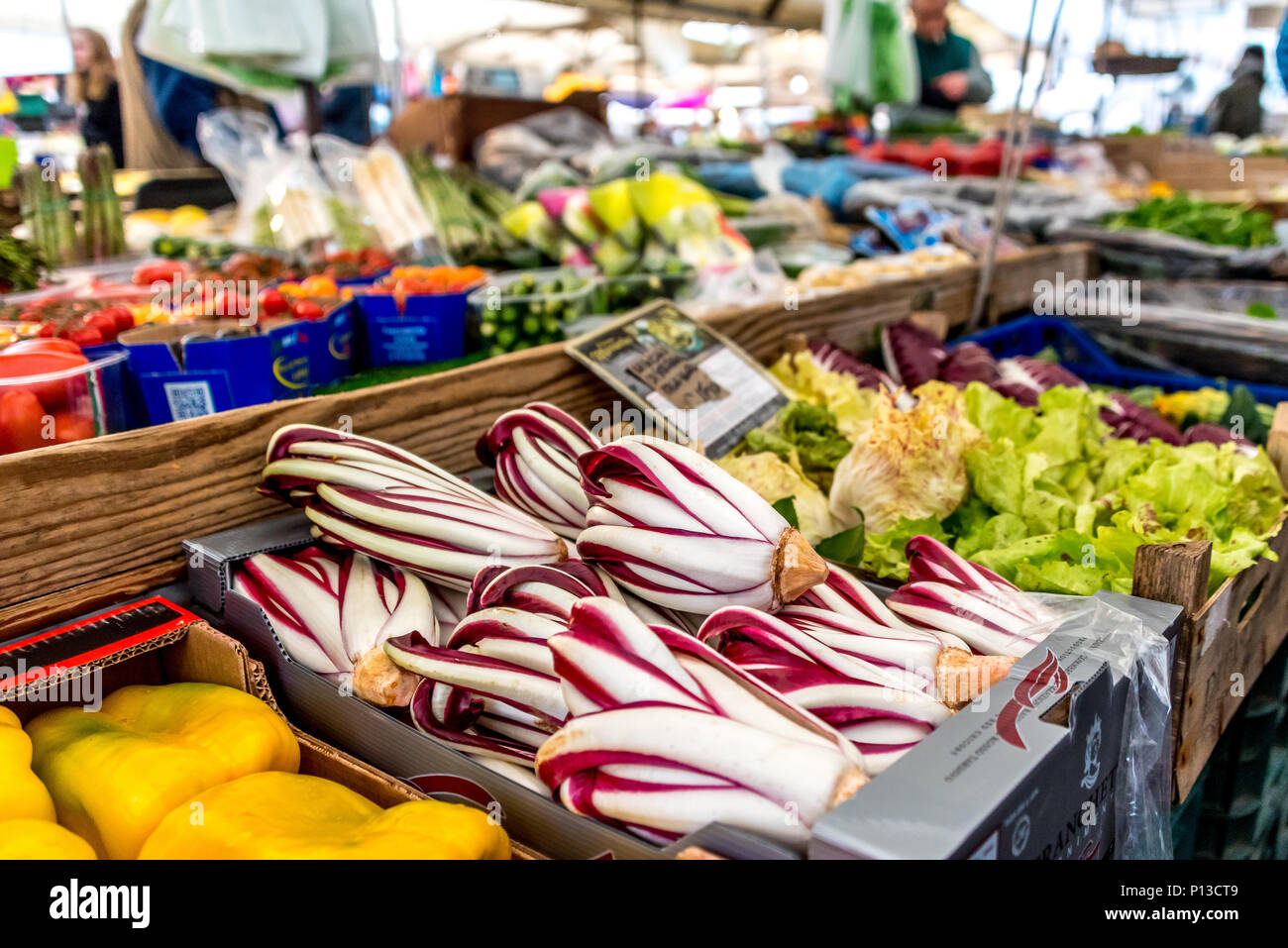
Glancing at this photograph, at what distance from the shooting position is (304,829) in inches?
39.6

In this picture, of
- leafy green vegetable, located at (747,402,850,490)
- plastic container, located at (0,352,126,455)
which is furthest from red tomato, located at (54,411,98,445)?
leafy green vegetable, located at (747,402,850,490)

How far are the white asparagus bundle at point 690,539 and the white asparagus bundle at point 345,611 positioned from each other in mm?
295

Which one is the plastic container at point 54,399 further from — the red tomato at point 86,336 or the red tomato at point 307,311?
the red tomato at point 307,311

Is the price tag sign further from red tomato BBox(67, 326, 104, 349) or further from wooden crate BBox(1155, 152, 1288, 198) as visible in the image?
wooden crate BBox(1155, 152, 1288, 198)

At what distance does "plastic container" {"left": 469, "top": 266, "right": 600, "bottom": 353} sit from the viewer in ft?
7.85

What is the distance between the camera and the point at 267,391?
5.77 ft

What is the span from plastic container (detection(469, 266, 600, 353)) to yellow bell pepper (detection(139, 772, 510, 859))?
1.47m

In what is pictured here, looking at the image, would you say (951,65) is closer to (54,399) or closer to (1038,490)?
(1038,490)

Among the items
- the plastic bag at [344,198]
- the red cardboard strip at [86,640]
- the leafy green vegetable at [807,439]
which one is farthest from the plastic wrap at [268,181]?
the red cardboard strip at [86,640]

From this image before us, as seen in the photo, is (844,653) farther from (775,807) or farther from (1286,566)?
(1286,566)

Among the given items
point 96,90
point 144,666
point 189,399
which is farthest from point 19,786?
point 96,90
